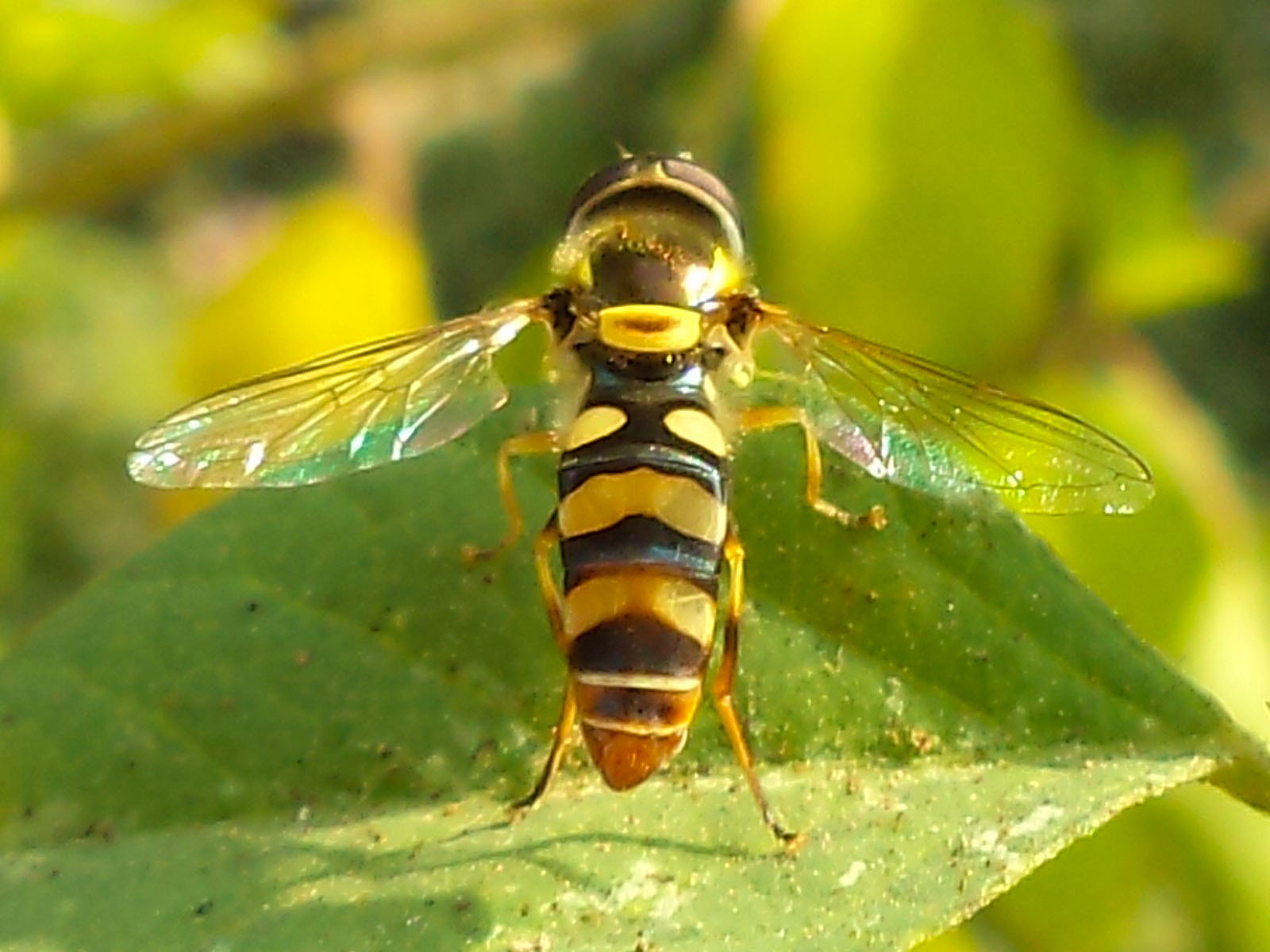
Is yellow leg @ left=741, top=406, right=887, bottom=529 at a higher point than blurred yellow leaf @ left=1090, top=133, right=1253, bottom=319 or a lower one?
higher

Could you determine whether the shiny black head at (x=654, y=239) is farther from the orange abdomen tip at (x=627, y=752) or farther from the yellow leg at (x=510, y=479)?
the orange abdomen tip at (x=627, y=752)

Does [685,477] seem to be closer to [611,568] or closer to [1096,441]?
[611,568]

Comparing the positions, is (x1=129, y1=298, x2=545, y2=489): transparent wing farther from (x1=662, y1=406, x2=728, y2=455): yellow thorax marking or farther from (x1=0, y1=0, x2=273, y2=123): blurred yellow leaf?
(x1=0, y1=0, x2=273, y2=123): blurred yellow leaf

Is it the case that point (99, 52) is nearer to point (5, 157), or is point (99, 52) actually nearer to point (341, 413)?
point (5, 157)

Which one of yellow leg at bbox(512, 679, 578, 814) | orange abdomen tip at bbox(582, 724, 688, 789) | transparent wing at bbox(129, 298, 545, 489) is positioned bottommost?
yellow leg at bbox(512, 679, 578, 814)

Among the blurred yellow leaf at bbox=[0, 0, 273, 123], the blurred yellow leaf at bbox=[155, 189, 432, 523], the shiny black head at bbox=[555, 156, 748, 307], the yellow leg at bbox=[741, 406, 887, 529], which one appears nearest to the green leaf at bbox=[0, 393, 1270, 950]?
the yellow leg at bbox=[741, 406, 887, 529]

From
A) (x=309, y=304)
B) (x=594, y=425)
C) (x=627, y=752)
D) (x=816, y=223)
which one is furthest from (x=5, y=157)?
(x=627, y=752)
